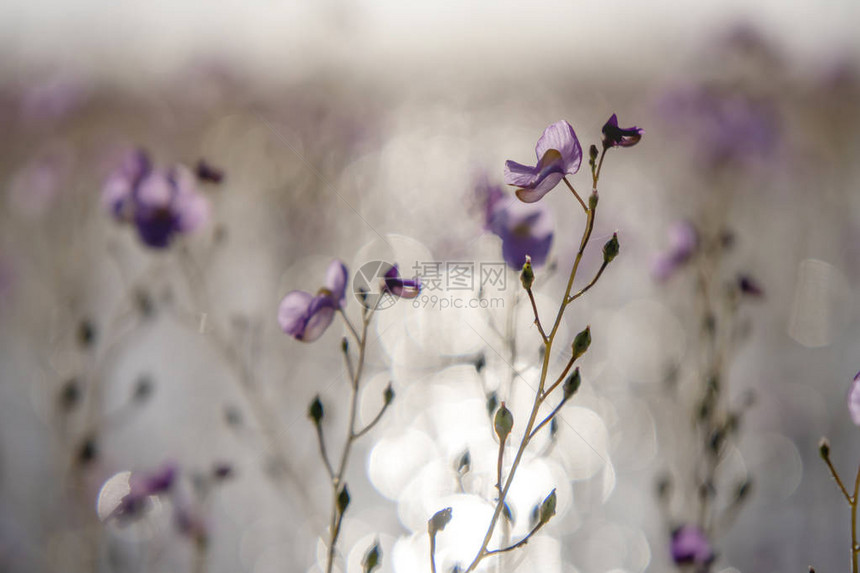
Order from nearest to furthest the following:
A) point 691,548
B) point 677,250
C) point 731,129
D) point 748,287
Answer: point 691,548 → point 748,287 → point 677,250 → point 731,129

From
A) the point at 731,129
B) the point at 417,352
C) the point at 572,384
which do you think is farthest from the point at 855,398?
the point at 417,352

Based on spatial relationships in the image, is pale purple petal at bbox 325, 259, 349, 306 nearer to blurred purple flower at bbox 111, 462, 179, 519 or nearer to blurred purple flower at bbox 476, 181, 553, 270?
blurred purple flower at bbox 476, 181, 553, 270

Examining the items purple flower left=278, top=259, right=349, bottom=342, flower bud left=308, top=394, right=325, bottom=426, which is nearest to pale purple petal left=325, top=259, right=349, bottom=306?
purple flower left=278, top=259, right=349, bottom=342

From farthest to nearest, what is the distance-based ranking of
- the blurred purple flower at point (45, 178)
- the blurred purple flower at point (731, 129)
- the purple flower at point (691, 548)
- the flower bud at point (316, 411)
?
the blurred purple flower at point (45, 178) → the blurred purple flower at point (731, 129) → the purple flower at point (691, 548) → the flower bud at point (316, 411)

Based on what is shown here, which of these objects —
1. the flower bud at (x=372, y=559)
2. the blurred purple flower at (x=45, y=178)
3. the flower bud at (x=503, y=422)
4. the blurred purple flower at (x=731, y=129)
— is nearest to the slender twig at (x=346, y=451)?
the flower bud at (x=372, y=559)

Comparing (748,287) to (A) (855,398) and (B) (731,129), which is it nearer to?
(A) (855,398)

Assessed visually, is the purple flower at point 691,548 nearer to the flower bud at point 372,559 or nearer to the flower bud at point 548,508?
the flower bud at point 548,508
